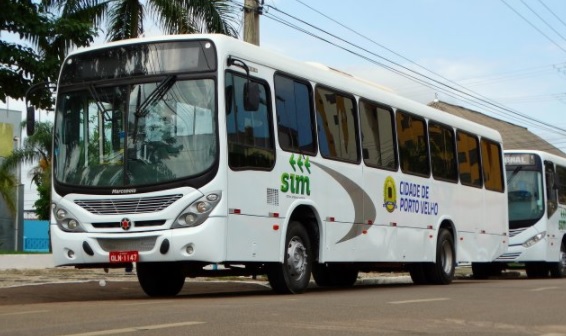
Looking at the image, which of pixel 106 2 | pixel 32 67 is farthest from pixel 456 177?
pixel 106 2

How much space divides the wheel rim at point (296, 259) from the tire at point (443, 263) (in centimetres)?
532

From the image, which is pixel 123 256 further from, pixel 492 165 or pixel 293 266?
pixel 492 165

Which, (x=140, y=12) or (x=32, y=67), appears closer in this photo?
(x=32, y=67)

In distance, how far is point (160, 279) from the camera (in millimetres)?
15523

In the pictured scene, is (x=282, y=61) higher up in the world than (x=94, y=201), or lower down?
higher up

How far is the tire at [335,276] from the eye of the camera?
19.6 meters

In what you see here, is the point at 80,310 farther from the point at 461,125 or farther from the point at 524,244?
the point at 524,244

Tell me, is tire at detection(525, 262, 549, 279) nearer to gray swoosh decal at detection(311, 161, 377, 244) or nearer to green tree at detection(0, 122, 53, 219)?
gray swoosh decal at detection(311, 161, 377, 244)

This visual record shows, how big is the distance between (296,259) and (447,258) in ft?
20.4

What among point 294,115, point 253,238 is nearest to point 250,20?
point 294,115

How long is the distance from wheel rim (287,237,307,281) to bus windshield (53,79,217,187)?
2.08m

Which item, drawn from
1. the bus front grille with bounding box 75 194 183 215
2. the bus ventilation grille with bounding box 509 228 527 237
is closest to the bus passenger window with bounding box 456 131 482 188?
the bus ventilation grille with bounding box 509 228 527 237

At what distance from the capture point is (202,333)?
27.6 ft

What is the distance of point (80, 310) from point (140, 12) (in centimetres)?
1644
